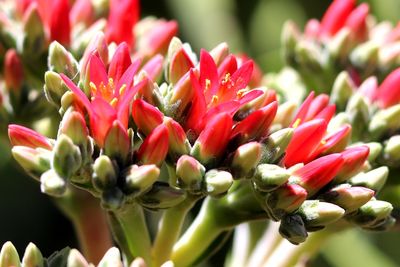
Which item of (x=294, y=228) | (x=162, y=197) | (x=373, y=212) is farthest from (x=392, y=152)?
(x=162, y=197)

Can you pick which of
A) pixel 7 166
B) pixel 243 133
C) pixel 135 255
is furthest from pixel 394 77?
pixel 7 166

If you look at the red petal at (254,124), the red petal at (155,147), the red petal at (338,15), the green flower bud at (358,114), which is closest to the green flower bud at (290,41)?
the red petal at (338,15)

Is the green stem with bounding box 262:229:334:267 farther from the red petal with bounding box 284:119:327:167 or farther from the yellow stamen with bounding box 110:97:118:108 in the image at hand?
the yellow stamen with bounding box 110:97:118:108

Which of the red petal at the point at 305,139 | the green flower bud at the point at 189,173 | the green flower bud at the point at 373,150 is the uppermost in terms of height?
the green flower bud at the point at 189,173

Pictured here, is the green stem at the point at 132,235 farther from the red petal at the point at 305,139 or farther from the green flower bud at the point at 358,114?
the green flower bud at the point at 358,114

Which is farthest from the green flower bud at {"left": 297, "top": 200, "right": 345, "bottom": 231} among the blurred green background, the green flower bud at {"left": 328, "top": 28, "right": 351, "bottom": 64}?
the blurred green background

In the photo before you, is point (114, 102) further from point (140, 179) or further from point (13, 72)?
point (13, 72)

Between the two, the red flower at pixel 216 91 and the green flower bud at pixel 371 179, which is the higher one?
the red flower at pixel 216 91
